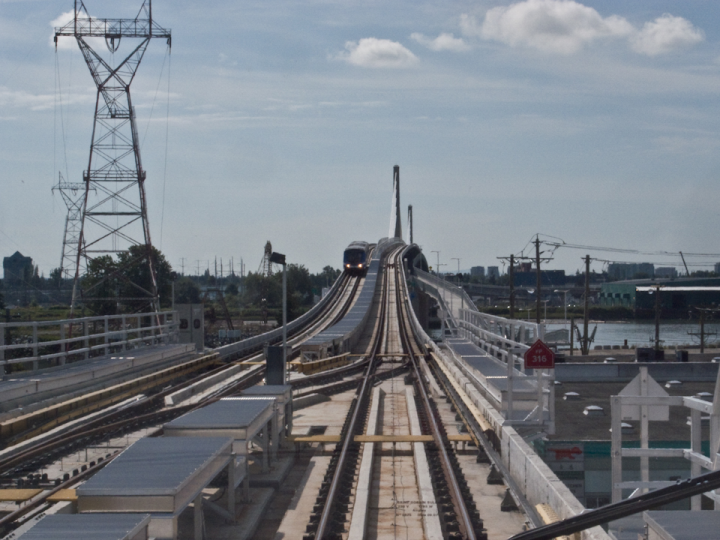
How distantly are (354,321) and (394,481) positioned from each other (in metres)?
32.3

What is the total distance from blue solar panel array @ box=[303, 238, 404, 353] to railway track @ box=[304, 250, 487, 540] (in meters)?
11.5

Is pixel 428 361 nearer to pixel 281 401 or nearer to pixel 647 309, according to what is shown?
pixel 281 401

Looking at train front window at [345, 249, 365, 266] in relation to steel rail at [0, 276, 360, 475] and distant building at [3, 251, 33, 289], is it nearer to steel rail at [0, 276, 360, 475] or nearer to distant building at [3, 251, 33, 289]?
distant building at [3, 251, 33, 289]

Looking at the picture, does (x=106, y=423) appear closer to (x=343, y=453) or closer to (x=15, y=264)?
(x=343, y=453)

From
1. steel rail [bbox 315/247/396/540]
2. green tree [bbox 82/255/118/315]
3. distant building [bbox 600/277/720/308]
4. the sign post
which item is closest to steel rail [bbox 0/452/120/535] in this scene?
steel rail [bbox 315/247/396/540]

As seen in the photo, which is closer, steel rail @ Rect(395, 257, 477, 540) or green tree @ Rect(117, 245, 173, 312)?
steel rail @ Rect(395, 257, 477, 540)

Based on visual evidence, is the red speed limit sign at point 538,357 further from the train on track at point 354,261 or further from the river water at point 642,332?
the train on track at point 354,261

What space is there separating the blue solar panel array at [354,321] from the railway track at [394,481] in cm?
1148

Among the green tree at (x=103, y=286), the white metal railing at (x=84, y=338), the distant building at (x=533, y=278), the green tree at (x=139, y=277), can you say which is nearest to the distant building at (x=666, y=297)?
the green tree at (x=139, y=277)

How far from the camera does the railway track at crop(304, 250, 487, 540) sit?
804 centimetres

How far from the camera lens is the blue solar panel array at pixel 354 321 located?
3052 cm

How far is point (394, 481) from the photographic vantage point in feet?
33.8

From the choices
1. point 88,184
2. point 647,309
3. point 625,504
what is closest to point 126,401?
point 625,504

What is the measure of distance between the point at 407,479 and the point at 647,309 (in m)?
102
